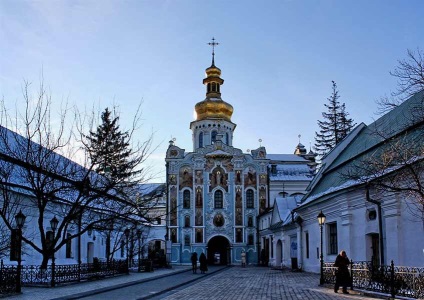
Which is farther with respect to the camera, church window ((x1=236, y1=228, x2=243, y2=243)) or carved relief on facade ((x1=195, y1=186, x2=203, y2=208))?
carved relief on facade ((x1=195, y1=186, x2=203, y2=208))

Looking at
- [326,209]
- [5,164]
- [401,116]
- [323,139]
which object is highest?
[323,139]

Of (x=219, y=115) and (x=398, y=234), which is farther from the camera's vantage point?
(x=219, y=115)

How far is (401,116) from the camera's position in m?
21.8

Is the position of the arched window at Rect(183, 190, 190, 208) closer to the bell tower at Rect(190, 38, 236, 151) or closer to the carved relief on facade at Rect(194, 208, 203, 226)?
the carved relief on facade at Rect(194, 208, 203, 226)

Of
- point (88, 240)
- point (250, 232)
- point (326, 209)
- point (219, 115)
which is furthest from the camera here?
point (219, 115)

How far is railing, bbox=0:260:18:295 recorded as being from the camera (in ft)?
58.8

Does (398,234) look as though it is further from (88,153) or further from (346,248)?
(88,153)

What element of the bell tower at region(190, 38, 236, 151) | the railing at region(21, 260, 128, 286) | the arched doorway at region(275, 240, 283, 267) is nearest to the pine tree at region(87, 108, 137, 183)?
the railing at region(21, 260, 128, 286)

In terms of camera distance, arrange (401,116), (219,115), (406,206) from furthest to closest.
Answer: (219,115) < (401,116) < (406,206)

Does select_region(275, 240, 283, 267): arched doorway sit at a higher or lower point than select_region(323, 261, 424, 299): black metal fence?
lower

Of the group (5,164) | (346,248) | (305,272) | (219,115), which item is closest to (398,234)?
(346,248)

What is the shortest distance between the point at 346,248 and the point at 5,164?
16072mm

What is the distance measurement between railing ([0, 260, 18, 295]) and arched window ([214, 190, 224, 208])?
3993 cm

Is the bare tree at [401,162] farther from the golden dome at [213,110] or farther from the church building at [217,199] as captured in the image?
the golden dome at [213,110]
